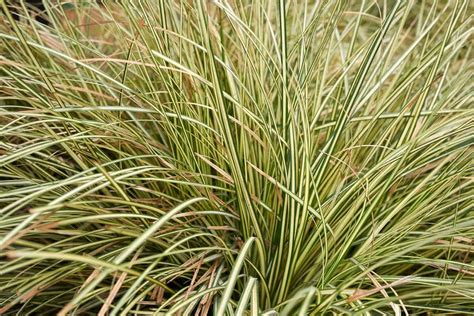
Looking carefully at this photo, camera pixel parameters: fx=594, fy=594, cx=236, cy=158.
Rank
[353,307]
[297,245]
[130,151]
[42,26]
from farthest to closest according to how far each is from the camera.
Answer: [42,26]
[130,151]
[297,245]
[353,307]

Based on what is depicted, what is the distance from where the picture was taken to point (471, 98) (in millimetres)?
1743

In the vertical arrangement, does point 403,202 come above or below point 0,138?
below

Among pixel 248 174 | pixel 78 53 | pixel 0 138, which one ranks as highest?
pixel 78 53

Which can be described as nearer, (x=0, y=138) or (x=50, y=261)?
(x=50, y=261)

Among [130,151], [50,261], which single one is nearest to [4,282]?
[50,261]

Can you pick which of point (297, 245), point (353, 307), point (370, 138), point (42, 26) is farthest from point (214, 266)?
point (42, 26)

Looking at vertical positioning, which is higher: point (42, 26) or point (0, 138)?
point (42, 26)

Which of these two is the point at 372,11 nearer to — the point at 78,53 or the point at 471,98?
the point at 471,98

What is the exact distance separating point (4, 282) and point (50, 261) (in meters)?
0.12

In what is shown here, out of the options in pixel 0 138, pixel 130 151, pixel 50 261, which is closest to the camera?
pixel 50 261

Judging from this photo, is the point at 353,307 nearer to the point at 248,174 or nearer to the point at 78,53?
the point at 248,174

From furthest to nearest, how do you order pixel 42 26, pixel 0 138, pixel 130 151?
pixel 42 26 < pixel 0 138 < pixel 130 151

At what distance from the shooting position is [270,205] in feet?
4.82

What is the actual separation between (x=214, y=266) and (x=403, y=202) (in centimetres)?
46
